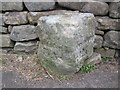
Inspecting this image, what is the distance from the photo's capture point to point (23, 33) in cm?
271

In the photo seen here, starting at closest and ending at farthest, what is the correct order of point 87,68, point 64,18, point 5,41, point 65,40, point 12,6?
point 65,40 < point 64,18 < point 87,68 < point 12,6 < point 5,41

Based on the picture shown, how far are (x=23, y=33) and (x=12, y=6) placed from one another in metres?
0.32

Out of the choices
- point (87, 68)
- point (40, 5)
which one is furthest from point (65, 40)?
point (40, 5)

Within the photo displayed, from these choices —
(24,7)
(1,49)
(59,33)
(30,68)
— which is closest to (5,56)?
(1,49)

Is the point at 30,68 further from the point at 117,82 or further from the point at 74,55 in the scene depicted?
the point at 117,82

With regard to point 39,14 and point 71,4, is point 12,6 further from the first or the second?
point 71,4

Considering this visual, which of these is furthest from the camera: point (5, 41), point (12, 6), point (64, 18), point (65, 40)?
point (5, 41)

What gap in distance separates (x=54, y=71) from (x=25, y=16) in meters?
0.69

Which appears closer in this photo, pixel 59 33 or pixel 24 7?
pixel 59 33

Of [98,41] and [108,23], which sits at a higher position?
[108,23]

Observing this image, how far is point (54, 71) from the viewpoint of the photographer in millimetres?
2457

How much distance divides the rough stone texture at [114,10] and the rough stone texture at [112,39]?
0.19 metres

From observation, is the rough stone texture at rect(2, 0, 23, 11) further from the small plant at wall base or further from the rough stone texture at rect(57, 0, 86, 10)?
the small plant at wall base

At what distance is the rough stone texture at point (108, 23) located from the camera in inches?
104
